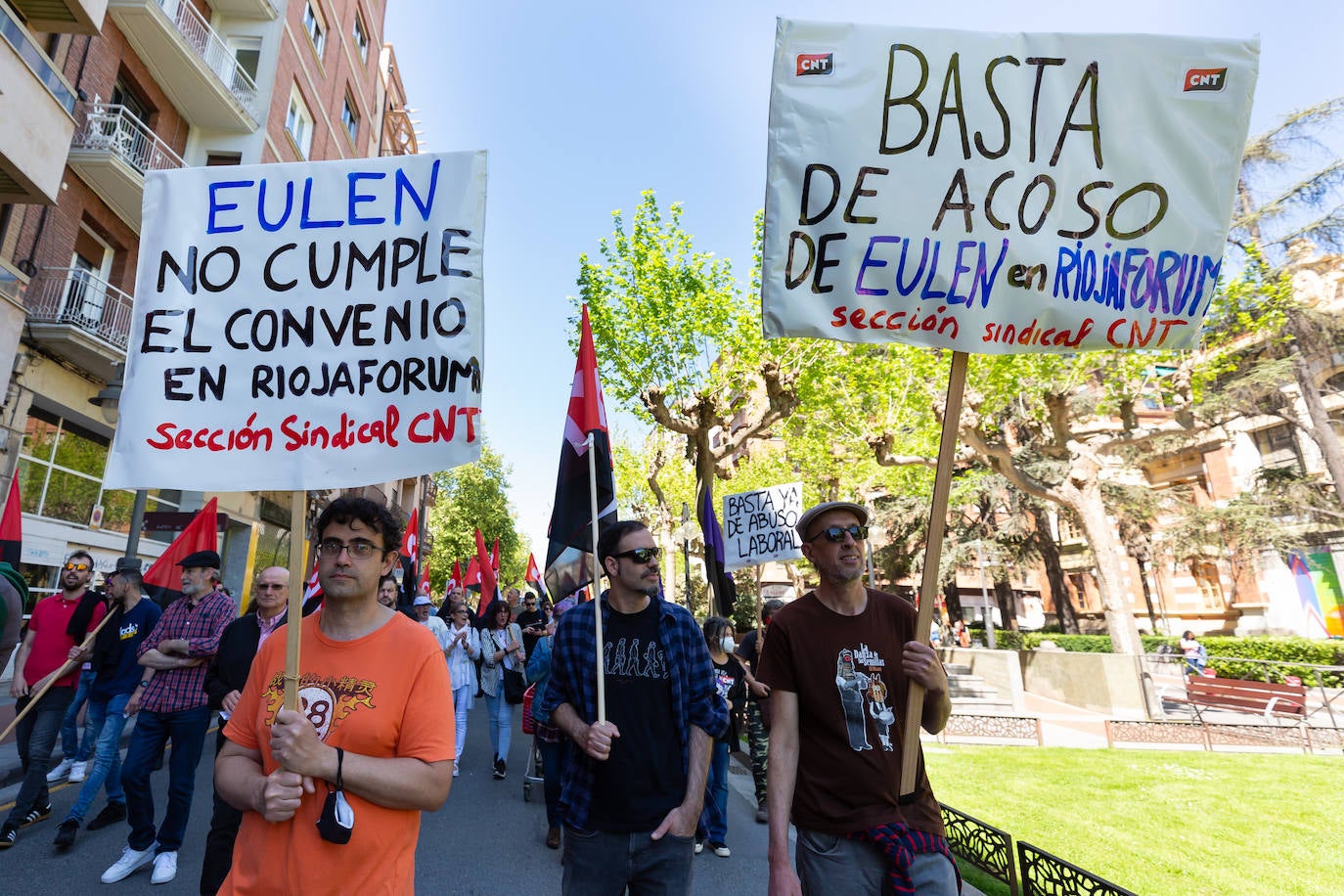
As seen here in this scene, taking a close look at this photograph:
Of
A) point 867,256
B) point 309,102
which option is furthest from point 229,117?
point 867,256

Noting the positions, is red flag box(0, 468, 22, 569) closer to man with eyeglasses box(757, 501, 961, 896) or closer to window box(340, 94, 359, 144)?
man with eyeglasses box(757, 501, 961, 896)

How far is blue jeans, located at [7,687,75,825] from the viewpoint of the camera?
17.9ft

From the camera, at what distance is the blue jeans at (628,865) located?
2.75 m

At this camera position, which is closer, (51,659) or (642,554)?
(642,554)

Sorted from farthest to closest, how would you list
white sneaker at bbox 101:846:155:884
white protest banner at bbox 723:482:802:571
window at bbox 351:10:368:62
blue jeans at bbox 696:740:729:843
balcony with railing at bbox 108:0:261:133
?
window at bbox 351:10:368:62 → balcony with railing at bbox 108:0:261:133 → white protest banner at bbox 723:482:802:571 → blue jeans at bbox 696:740:729:843 → white sneaker at bbox 101:846:155:884

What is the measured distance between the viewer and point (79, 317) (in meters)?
13.5

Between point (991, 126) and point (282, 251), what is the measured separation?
2.70 meters

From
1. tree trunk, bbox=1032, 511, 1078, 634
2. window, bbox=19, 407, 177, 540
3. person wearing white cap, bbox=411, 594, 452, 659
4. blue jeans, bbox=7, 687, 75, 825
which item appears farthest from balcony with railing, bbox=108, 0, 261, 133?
tree trunk, bbox=1032, 511, 1078, 634

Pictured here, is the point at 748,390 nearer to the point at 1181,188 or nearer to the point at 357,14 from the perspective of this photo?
the point at 1181,188

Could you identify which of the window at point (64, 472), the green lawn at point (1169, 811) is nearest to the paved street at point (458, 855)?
the green lawn at point (1169, 811)

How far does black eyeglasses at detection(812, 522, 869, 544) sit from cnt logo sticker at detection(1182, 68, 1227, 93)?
207cm

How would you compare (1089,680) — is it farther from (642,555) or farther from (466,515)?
(466,515)

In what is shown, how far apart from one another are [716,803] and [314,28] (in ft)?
84.5

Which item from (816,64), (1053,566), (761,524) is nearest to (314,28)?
(761,524)
